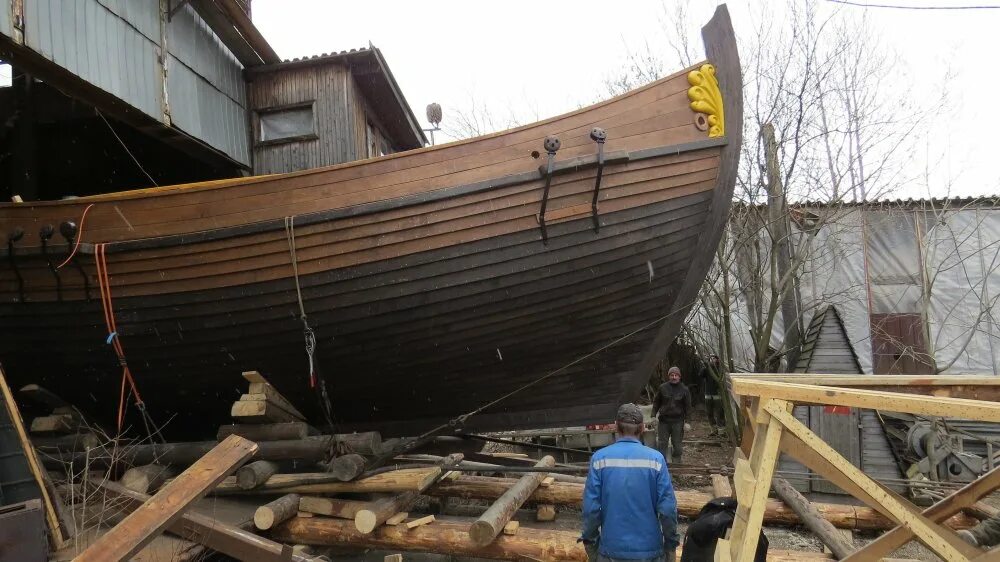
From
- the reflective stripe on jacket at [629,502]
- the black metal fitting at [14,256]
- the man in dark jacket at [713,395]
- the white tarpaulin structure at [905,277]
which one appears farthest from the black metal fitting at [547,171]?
the man in dark jacket at [713,395]

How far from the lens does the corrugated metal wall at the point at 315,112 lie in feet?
22.0

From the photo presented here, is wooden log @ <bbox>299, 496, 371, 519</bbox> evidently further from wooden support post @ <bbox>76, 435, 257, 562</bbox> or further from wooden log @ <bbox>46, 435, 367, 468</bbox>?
wooden support post @ <bbox>76, 435, 257, 562</bbox>

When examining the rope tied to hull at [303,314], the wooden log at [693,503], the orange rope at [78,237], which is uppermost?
the orange rope at [78,237]

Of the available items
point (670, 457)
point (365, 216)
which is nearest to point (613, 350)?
point (365, 216)

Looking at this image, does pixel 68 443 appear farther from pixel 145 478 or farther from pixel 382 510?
pixel 382 510

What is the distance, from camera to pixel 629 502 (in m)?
2.39

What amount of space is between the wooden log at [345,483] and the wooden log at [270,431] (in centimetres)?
26

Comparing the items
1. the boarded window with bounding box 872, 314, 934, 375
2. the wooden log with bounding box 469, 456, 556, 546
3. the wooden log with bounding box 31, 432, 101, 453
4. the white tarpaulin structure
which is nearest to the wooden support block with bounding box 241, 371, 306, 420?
the wooden log with bounding box 31, 432, 101, 453

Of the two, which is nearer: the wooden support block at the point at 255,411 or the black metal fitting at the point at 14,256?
the wooden support block at the point at 255,411

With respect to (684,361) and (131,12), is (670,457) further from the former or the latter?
(131,12)

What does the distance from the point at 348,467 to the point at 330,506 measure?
29 centimetres

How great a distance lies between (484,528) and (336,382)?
67.1 inches

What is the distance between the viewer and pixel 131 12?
513 centimetres

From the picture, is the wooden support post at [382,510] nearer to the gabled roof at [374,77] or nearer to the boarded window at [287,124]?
the boarded window at [287,124]
